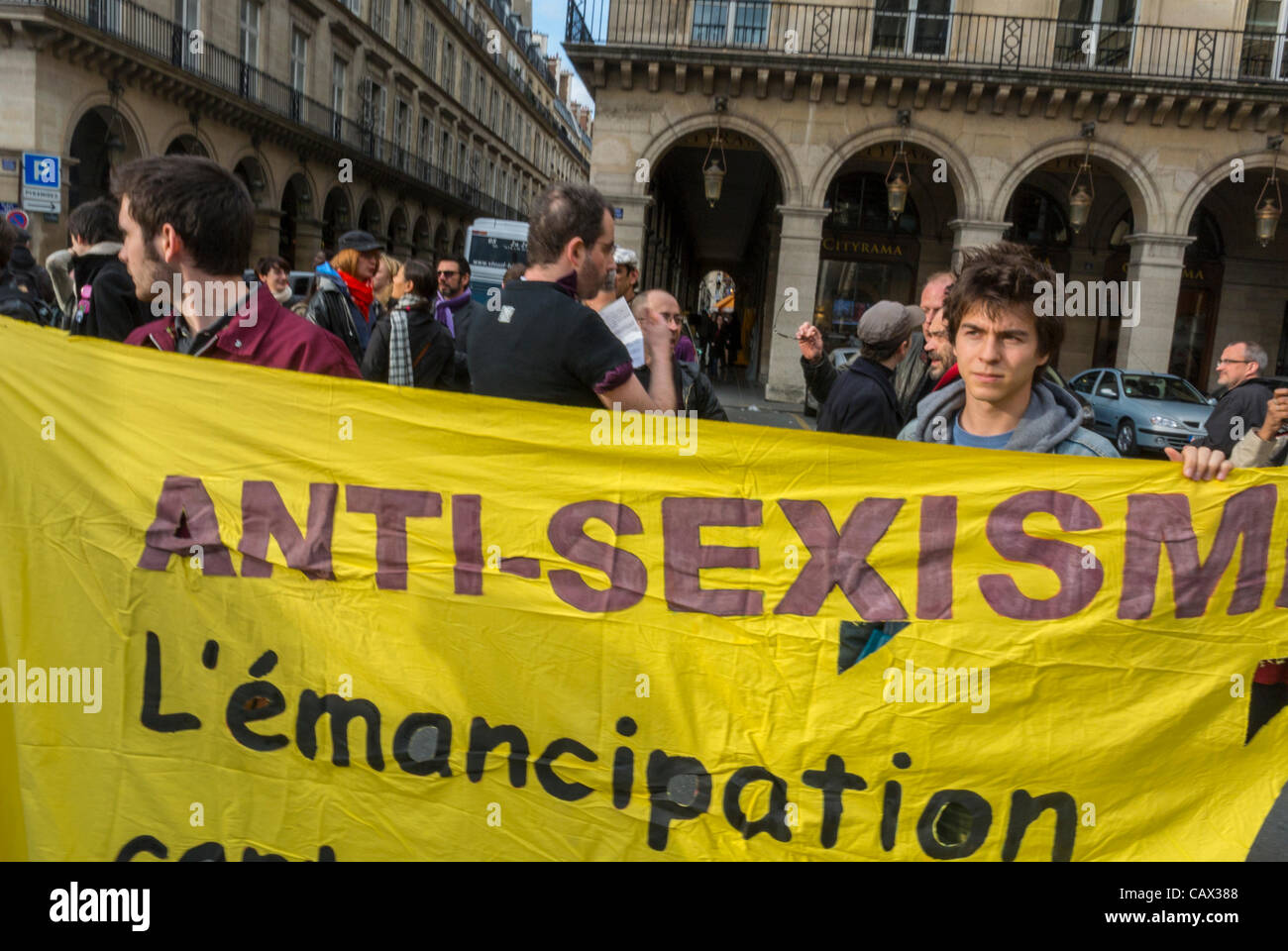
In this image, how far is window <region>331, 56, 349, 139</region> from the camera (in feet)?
114

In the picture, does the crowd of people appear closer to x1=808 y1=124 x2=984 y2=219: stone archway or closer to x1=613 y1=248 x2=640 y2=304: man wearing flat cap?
x1=613 y1=248 x2=640 y2=304: man wearing flat cap

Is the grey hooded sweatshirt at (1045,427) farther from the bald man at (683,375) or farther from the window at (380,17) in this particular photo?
the window at (380,17)

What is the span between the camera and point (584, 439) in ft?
8.93

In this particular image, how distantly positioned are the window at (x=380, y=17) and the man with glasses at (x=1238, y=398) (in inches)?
1482

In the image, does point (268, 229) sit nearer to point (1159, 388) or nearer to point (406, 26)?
point (406, 26)

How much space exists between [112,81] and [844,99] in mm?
16317

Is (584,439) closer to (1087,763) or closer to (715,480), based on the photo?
(715,480)

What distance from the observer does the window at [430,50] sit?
43.5 metres

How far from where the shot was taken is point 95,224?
465 cm

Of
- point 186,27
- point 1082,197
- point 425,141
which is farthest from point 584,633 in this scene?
point 425,141

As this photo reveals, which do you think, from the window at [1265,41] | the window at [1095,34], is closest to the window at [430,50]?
the window at [1095,34]

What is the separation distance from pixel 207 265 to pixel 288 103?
1270 inches

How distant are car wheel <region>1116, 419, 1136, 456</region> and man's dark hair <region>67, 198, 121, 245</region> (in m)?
15.9

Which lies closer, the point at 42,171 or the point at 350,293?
the point at 350,293
